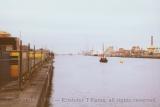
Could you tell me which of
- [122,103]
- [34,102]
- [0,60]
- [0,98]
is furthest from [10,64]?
[122,103]

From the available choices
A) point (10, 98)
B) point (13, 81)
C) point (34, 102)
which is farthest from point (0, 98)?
point (13, 81)

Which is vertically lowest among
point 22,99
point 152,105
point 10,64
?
point 152,105

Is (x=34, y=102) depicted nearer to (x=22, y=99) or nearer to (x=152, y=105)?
(x=22, y=99)

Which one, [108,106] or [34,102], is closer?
[34,102]

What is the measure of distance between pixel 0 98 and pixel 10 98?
366 millimetres

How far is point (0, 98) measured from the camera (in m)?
11.5

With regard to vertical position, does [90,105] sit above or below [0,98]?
below

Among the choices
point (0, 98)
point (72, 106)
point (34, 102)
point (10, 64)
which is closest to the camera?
point (34, 102)

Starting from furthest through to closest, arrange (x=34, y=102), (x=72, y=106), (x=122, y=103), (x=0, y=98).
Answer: (x=122, y=103)
(x=72, y=106)
(x=0, y=98)
(x=34, y=102)

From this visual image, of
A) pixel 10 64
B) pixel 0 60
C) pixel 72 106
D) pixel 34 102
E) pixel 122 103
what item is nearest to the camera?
pixel 34 102

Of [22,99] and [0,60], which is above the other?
[0,60]

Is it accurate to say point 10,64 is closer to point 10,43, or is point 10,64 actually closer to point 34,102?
point 10,43

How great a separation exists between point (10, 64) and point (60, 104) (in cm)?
618

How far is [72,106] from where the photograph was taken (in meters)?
20.2
